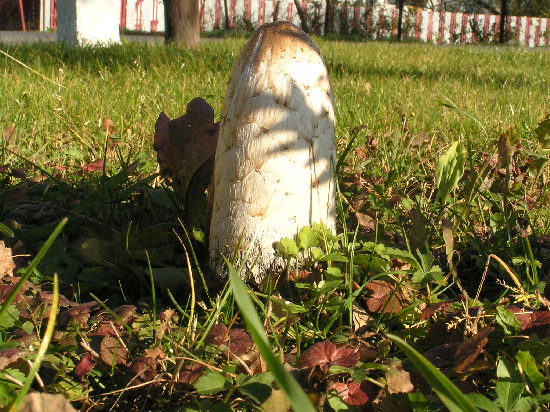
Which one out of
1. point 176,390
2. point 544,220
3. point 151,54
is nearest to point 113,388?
point 176,390

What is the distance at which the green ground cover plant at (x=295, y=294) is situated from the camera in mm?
1219

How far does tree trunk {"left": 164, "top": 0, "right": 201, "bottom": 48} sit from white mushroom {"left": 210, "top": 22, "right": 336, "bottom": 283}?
689 cm

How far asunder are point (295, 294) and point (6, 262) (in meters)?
0.72

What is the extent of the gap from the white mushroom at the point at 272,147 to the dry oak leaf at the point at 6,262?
0.53 metres

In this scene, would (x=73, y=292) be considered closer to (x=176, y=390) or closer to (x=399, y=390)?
(x=176, y=390)

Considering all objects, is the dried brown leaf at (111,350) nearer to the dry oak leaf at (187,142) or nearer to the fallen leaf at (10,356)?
the fallen leaf at (10,356)

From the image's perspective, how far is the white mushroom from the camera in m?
1.51

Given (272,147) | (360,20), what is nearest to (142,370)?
(272,147)

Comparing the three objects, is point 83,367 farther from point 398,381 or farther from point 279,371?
point 279,371

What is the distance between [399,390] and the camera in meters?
1.25

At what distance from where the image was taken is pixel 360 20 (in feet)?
71.9

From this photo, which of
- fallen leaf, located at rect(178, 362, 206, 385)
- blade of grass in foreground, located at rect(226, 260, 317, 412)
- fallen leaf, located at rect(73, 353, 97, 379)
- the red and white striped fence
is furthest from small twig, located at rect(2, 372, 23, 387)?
the red and white striped fence

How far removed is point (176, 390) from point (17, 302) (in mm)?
501

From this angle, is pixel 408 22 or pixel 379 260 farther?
pixel 408 22
